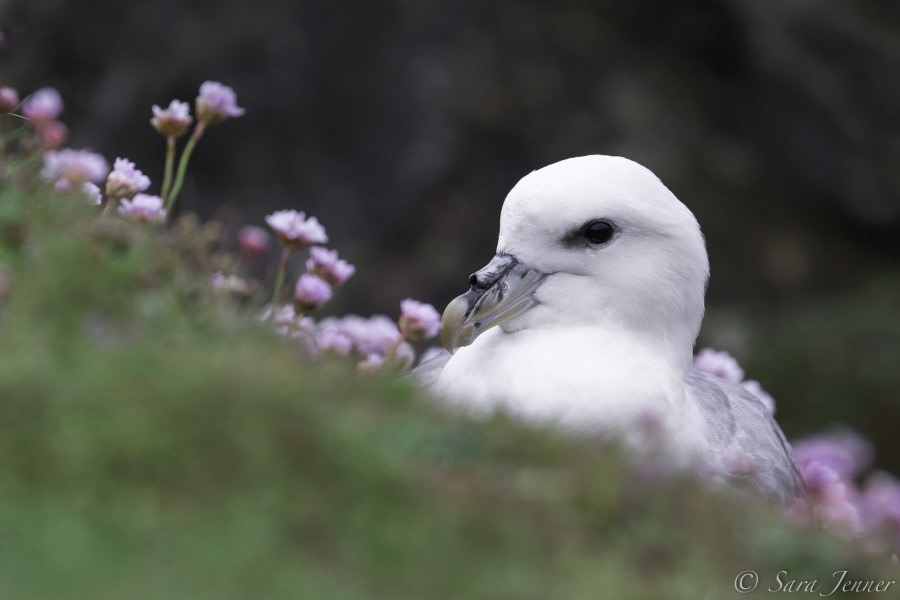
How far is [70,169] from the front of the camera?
3.06 m

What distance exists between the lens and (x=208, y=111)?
3277 mm

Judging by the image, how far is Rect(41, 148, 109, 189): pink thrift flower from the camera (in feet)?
10.00

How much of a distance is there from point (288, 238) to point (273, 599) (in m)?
1.61

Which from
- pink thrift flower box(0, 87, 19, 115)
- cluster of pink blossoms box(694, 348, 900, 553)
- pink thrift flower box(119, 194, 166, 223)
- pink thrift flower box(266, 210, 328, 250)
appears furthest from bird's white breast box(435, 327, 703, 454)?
pink thrift flower box(0, 87, 19, 115)

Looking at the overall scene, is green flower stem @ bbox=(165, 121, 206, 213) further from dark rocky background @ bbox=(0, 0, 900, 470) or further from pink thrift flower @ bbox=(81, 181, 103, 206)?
dark rocky background @ bbox=(0, 0, 900, 470)

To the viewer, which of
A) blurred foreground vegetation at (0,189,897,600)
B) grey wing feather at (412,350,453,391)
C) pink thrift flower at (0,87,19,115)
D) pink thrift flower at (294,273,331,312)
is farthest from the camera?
grey wing feather at (412,350,453,391)

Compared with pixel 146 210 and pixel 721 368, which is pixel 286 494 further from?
pixel 721 368

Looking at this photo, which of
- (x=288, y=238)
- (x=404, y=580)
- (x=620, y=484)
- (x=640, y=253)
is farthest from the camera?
(x=640, y=253)

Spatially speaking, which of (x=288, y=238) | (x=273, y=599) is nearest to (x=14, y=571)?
(x=273, y=599)

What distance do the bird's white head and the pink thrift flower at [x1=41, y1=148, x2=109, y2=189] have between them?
961 millimetres

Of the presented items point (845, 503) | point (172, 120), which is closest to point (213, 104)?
point (172, 120)

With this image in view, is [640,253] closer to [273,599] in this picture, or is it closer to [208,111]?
[208,111]

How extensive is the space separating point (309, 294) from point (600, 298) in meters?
0.85

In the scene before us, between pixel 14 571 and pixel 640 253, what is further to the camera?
pixel 640 253
